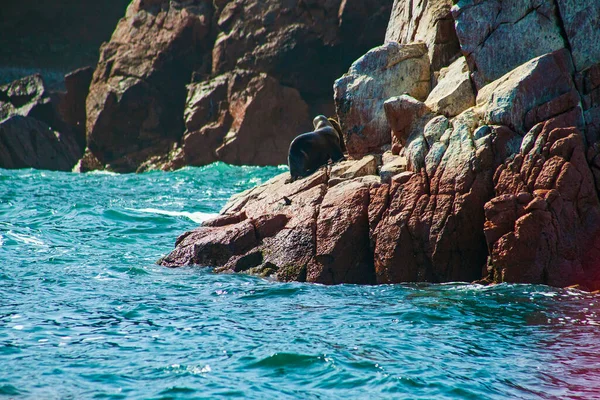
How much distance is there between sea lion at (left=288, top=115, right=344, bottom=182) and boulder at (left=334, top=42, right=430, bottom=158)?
3.05 ft

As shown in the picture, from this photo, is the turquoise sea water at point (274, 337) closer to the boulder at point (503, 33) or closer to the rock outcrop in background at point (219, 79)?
the boulder at point (503, 33)

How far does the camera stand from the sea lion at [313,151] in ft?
39.1

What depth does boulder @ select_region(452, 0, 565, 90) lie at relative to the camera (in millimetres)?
9453

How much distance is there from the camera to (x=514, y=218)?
824 centimetres

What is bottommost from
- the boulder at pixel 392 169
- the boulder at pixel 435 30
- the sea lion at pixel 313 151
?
the boulder at pixel 392 169

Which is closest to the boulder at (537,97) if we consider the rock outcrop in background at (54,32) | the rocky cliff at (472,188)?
the rocky cliff at (472,188)

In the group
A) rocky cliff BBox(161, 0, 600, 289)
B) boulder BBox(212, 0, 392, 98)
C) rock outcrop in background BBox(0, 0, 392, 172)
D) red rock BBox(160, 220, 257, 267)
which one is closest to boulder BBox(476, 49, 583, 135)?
rocky cliff BBox(161, 0, 600, 289)

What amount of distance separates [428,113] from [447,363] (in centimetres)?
464

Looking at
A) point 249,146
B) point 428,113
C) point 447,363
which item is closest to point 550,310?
point 447,363

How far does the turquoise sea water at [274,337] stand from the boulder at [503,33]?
3.12m

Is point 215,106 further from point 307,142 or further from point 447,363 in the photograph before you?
point 447,363

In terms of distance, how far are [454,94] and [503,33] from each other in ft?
3.31

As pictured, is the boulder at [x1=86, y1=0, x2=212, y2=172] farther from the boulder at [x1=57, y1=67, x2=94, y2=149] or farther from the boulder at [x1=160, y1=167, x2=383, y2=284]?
the boulder at [x1=160, y1=167, x2=383, y2=284]

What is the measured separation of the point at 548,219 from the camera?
8.12 m
